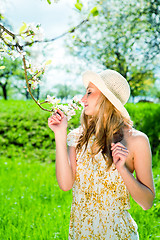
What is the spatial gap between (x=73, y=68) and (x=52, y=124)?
14.3 metres

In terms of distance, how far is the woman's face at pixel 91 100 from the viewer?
2.02 meters

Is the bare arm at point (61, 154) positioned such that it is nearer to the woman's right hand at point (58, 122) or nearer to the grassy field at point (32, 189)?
the woman's right hand at point (58, 122)

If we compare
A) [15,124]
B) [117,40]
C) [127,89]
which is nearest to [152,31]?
[117,40]

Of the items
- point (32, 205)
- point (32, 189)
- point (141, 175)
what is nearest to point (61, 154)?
point (141, 175)

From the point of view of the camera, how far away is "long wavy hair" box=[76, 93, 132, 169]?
6.51ft

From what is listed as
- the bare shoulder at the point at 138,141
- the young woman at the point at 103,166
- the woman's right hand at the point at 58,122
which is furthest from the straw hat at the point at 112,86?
the woman's right hand at the point at 58,122

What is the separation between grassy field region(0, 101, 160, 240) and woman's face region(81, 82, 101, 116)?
63.5 inches

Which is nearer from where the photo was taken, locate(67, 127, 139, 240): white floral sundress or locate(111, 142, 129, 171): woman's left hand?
locate(111, 142, 129, 171): woman's left hand

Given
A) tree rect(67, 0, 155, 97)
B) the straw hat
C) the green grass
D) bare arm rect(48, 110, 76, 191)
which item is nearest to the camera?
bare arm rect(48, 110, 76, 191)

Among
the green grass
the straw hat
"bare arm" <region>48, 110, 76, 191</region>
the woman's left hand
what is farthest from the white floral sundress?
the green grass

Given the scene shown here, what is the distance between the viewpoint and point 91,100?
6.66 feet

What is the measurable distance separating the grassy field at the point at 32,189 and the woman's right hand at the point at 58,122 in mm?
1586

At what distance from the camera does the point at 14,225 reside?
3354 millimetres

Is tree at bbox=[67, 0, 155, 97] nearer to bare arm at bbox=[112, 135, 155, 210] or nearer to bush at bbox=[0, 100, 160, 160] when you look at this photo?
bush at bbox=[0, 100, 160, 160]
